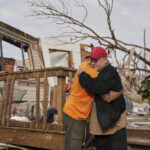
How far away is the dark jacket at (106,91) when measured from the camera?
2234 millimetres

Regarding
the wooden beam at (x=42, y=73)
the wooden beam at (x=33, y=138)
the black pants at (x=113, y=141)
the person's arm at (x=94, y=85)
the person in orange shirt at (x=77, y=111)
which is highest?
the wooden beam at (x=42, y=73)

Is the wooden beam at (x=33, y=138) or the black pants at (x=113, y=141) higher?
the black pants at (x=113, y=141)

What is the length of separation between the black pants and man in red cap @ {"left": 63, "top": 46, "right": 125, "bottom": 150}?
0.32m

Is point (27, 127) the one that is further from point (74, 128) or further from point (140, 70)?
point (140, 70)

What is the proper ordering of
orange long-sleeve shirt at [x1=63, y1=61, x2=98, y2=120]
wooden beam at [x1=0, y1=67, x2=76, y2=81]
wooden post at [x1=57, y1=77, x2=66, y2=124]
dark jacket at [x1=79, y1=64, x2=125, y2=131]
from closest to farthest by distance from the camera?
dark jacket at [x1=79, y1=64, x2=125, y2=131]
orange long-sleeve shirt at [x1=63, y1=61, x2=98, y2=120]
wooden post at [x1=57, y1=77, x2=66, y2=124]
wooden beam at [x1=0, y1=67, x2=76, y2=81]

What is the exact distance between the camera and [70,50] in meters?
13.2

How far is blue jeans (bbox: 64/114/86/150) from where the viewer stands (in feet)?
8.34

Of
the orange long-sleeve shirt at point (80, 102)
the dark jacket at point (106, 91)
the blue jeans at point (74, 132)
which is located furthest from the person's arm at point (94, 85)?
the blue jeans at point (74, 132)

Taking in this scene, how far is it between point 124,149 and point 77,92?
0.82 meters

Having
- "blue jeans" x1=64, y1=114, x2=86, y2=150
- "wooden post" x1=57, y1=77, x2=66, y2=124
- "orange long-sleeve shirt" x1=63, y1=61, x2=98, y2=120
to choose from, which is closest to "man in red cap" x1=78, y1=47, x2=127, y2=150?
"orange long-sleeve shirt" x1=63, y1=61, x2=98, y2=120

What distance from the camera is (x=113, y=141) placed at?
7.44ft

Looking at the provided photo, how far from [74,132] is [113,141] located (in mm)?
522

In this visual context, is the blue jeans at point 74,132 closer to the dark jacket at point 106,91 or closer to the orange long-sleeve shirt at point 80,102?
the orange long-sleeve shirt at point 80,102

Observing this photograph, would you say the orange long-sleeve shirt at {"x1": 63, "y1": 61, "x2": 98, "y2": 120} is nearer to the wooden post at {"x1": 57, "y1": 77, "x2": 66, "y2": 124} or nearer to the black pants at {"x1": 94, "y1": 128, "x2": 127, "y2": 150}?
the black pants at {"x1": 94, "y1": 128, "x2": 127, "y2": 150}
